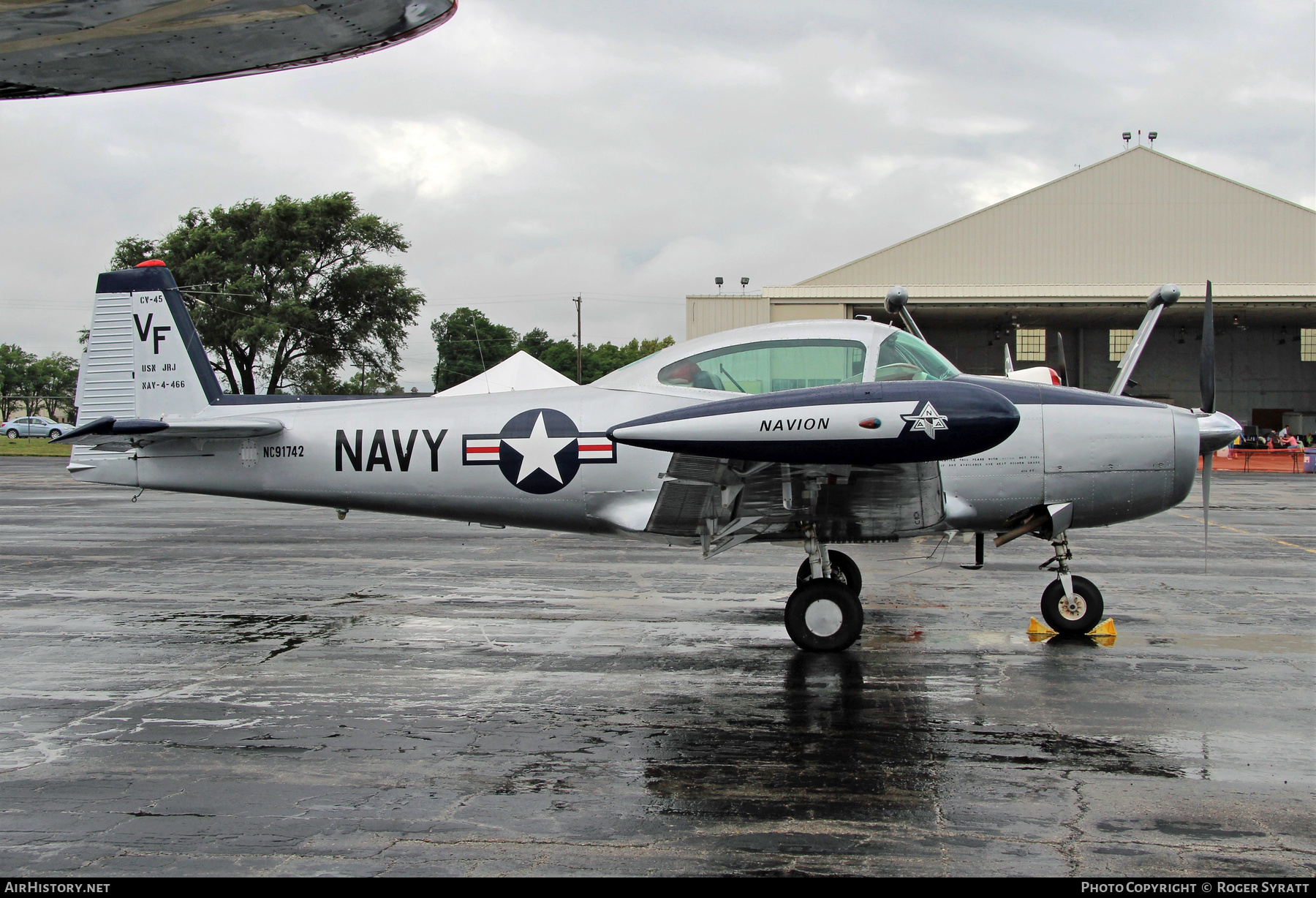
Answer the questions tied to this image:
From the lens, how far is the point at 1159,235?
39.7 meters

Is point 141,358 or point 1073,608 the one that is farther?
point 141,358

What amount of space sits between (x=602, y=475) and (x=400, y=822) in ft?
12.2

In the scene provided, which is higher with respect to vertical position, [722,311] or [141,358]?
[722,311]

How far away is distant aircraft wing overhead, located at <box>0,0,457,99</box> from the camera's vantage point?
4.93 meters

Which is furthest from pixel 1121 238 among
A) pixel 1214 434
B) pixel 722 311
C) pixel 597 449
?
pixel 597 449

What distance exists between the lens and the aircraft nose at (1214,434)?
716cm

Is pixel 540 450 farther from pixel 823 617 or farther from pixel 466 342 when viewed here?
pixel 466 342

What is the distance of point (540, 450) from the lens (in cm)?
748

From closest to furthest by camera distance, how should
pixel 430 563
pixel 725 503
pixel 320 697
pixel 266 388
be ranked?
1. pixel 320 697
2. pixel 725 503
3. pixel 430 563
4. pixel 266 388

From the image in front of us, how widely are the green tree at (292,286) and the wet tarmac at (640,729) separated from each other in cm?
3890

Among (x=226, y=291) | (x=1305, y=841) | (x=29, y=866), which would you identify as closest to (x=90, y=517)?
(x=29, y=866)

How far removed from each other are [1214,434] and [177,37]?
24.1 ft

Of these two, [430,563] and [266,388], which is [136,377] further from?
[266,388]

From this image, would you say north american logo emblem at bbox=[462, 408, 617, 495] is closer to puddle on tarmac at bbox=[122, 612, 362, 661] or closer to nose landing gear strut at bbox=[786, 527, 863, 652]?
nose landing gear strut at bbox=[786, 527, 863, 652]
